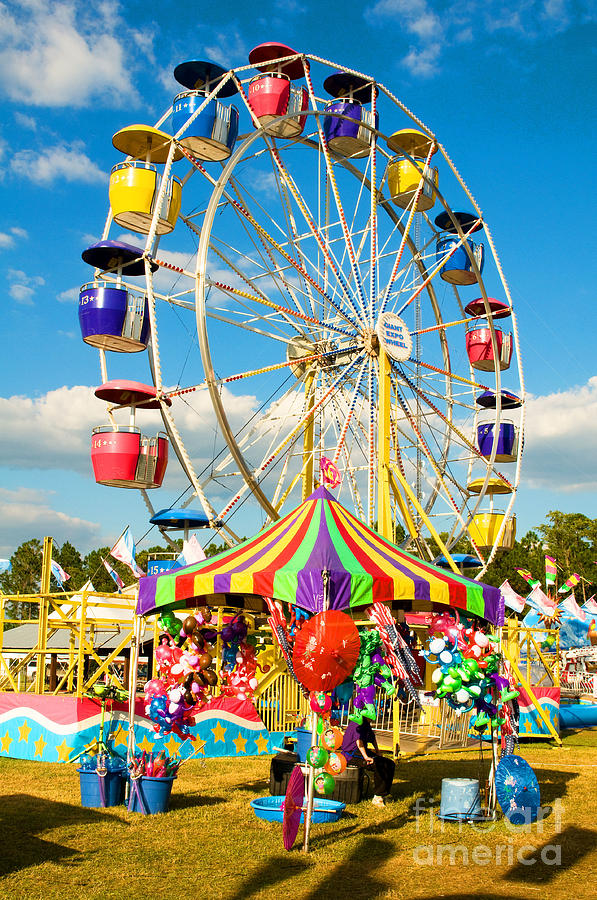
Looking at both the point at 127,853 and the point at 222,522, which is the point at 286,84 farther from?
the point at 127,853

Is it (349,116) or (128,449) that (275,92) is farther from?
(128,449)

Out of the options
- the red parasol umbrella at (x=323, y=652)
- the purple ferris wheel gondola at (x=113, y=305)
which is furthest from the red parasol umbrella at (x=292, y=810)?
the purple ferris wheel gondola at (x=113, y=305)

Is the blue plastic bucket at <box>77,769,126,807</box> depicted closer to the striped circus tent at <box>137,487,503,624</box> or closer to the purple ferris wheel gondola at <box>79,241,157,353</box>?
the striped circus tent at <box>137,487,503,624</box>

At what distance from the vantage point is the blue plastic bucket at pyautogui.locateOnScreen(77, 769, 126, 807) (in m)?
9.05

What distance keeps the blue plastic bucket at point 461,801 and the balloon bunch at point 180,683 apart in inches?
102

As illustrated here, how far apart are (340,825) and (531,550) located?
45155mm

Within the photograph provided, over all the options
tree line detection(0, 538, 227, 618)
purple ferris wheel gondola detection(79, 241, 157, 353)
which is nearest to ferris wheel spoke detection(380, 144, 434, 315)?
purple ferris wheel gondola detection(79, 241, 157, 353)

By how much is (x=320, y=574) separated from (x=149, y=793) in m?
2.98

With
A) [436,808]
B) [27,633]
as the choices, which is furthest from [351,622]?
[27,633]

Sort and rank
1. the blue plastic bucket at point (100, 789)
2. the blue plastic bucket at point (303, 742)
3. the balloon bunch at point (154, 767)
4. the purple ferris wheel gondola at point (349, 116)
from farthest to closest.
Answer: the purple ferris wheel gondola at point (349, 116) < the blue plastic bucket at point (303, 742) < the blue plastic bucket at point (100, 789) < the balloon bunch at point (154, 767)

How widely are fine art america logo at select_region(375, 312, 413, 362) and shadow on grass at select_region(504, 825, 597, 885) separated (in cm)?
942

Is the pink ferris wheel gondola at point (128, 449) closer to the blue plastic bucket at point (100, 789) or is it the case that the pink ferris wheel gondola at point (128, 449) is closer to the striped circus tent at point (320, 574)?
the striped circus tent at point (320, 574)

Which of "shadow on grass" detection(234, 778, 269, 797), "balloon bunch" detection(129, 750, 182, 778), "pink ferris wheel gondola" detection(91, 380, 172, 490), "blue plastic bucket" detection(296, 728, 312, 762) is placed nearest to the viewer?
"balloon bunch" detection(129, 750, 182, 778)

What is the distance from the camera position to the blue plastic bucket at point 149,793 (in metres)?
8.71
